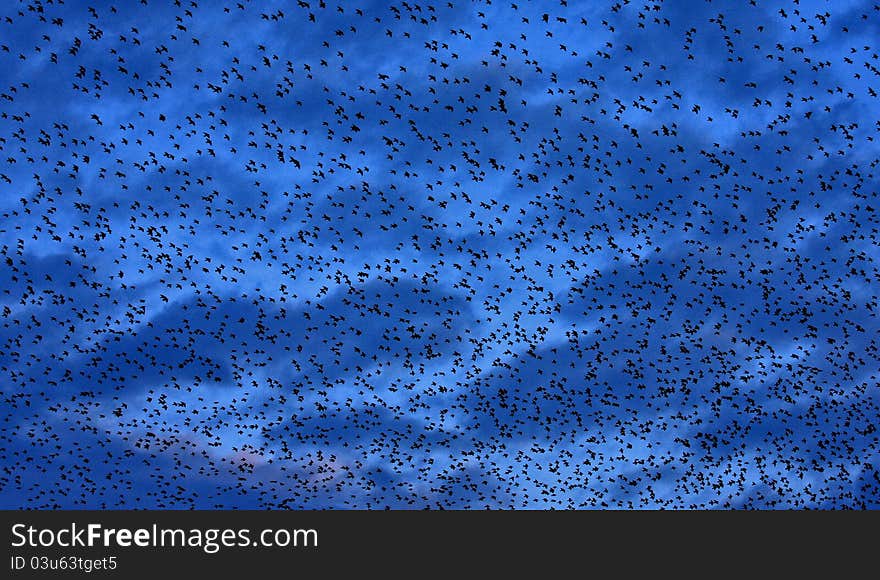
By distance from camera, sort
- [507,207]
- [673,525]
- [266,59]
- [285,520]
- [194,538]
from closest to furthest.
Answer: [194,538]
[285,520]
[266,59]
[673,525]
[507,207]

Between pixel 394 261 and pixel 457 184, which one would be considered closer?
pixel 457 184

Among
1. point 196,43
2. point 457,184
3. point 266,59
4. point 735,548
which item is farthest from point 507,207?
point 735,548

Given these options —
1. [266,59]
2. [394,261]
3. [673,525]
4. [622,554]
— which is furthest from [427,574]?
[266,59]

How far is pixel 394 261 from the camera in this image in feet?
105

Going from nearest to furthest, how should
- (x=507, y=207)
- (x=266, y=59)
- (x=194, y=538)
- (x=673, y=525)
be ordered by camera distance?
(x=194, y=538) → (x=266, y=59) → (x=673, y=525) → (x=507, y=207)

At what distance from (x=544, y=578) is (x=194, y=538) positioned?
1004 cm

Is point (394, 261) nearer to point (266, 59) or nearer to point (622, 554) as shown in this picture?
point (266, 59)

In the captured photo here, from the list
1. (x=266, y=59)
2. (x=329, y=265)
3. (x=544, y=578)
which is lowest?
(x=544, y=578)

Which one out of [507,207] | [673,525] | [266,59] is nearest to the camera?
[266,59]

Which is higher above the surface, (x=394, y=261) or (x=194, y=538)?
(x=394, y=261)

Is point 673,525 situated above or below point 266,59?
below

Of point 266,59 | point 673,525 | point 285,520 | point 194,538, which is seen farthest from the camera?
point 673,525

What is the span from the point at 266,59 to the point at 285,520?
1373 centimetres

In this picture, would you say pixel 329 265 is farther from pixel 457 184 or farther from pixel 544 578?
pixel 544 578
